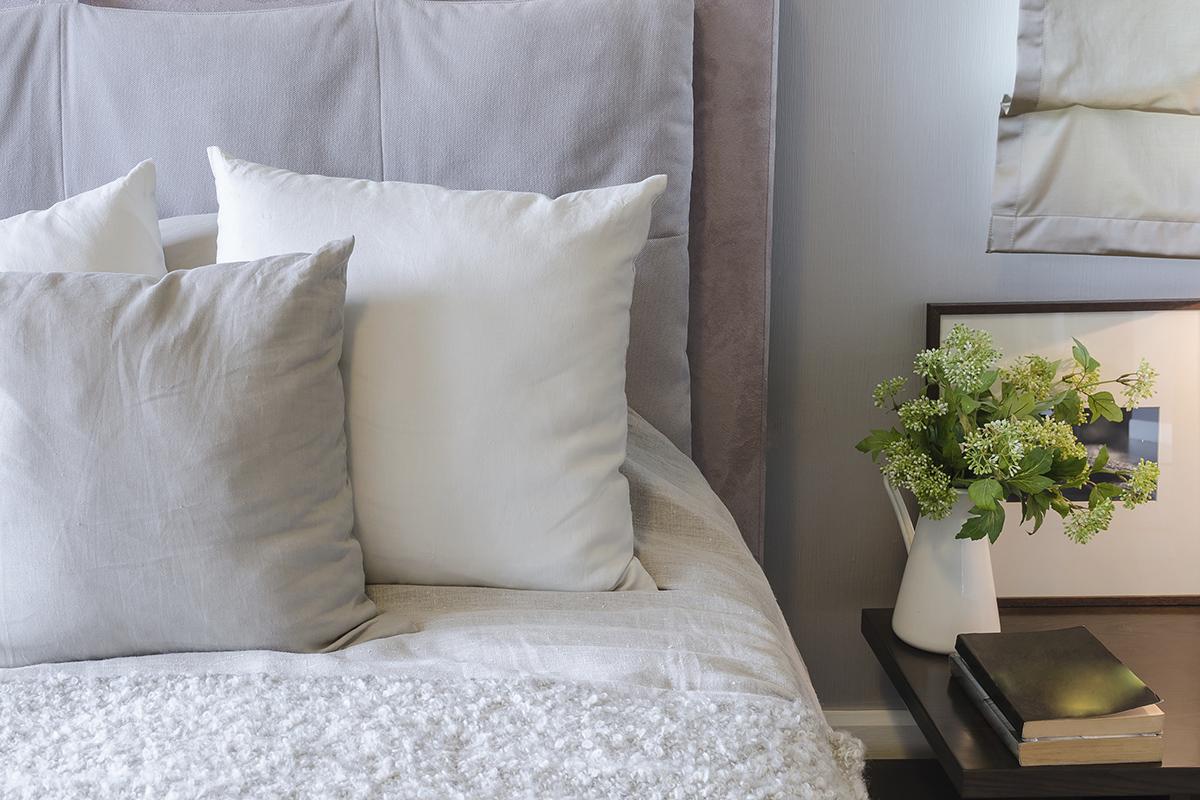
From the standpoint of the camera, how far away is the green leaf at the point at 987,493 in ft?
4.32

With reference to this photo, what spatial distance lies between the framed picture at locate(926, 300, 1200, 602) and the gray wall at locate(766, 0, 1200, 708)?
0.04 metres

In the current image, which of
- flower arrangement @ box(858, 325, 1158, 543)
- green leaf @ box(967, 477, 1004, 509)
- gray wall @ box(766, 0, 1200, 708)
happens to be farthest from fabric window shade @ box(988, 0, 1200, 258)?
green leaf @ box(967, 477, 1004, 509)

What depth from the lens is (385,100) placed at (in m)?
1.41

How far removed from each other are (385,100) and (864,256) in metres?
0.77

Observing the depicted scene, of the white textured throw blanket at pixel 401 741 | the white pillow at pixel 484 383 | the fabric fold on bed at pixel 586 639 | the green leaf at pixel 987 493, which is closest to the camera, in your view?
the white textured throw blanket at pixel 401 741

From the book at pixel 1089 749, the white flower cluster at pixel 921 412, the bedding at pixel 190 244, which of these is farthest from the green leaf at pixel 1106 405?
the bedding at pixel 190 244

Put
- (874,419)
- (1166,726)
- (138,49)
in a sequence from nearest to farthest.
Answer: (1166,726) < (138,49) < (874,419)

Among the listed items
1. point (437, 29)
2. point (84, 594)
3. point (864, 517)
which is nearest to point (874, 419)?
point (864, 517)

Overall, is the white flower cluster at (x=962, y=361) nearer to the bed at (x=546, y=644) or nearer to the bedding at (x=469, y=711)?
the bed at (x=546, y=644)

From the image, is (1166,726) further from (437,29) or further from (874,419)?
(437,29)

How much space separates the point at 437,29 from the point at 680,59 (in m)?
0.32

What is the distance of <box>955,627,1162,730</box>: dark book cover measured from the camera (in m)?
1.21

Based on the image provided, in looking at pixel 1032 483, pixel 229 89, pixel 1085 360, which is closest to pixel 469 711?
pixel 1032 483

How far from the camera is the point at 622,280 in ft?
3.77
